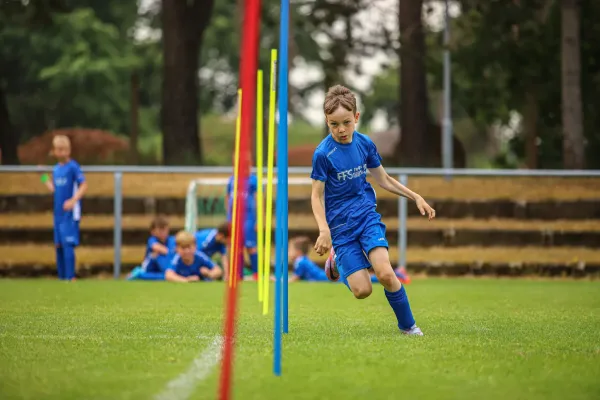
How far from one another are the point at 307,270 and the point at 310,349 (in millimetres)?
9875

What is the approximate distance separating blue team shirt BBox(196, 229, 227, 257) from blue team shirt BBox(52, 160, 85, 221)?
2.02 metres

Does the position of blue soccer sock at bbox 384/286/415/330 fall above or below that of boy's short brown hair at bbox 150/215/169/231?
above

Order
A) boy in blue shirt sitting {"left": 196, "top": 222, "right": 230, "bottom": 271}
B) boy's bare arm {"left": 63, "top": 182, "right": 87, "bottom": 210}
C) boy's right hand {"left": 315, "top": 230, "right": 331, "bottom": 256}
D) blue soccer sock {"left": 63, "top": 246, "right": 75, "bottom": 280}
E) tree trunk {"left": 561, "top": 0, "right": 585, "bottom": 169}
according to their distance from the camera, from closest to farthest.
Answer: boy's right hand {"left": 315, "top": 230, "right": 331, "bottom": 256} < boy's bare arm {"left": 63, "top": 182, "right": 87, "bottom": 210} < blue soccer sock {"left": 63, "top": 246, "right": 75, "bottom": 280} < boy in blue shirt sitting {"left": 196, "top": 222, "right": 230, "bottom": 271} < tree trunk {"left": 561, "top": 0, "right": 585, "bottom": 169}

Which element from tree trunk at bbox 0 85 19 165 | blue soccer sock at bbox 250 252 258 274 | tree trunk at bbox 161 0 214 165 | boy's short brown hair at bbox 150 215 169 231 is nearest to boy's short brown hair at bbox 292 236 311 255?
blue soccer sock at bbox 250 252 258 274

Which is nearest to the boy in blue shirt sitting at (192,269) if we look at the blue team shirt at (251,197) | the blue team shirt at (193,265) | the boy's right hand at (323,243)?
the blue team shirt at (193,265)

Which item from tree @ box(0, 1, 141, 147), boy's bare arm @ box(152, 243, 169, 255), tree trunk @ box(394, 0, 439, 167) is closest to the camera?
boy's bare arm @ box(152, 243, 169, 255)

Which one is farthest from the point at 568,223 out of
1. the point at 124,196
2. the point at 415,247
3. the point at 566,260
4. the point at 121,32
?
the point at 121,32

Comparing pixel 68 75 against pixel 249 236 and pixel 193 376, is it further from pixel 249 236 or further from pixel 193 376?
pixel 193 376

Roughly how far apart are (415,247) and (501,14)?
6057 millimetres

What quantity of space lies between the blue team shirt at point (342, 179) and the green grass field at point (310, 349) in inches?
36.9

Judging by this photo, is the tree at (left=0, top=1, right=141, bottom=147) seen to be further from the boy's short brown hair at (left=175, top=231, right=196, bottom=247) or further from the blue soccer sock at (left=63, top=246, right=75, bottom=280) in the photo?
the boy's short brown hair at (left=175, top=231, right=196, bottom=247)

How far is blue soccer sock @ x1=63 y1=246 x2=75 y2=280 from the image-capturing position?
16828mm

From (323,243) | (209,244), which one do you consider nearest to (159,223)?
(209,244)

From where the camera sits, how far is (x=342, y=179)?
8773 mm
